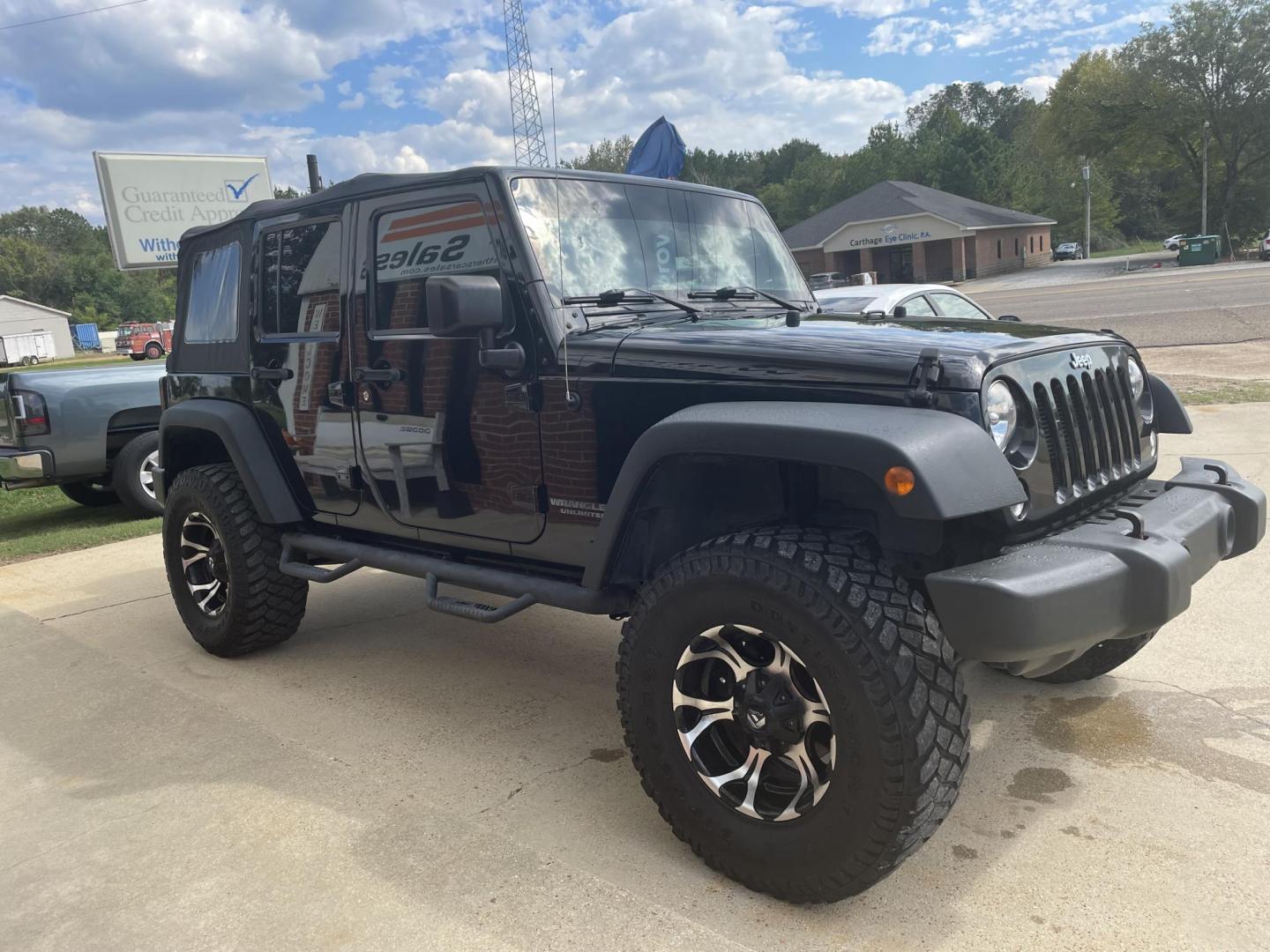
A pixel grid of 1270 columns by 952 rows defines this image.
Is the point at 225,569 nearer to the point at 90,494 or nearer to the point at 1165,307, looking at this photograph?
the point at 90,494

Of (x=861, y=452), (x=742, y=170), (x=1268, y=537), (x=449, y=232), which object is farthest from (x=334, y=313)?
(x=742, y=170)

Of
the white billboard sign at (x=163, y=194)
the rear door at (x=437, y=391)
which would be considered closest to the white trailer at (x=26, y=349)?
the white billboard sign at (x=163, y=194)

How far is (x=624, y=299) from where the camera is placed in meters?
3.35

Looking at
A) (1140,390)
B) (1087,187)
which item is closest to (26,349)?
(1087,187)

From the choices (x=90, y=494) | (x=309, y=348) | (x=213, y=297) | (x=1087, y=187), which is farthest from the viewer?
(x=1087, y=187)

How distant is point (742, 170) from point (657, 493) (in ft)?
318

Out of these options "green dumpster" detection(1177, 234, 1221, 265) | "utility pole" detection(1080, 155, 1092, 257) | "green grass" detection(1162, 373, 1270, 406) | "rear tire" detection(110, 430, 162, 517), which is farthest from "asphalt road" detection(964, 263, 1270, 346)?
"utility pole" detection(1080, 155, 1092, 257)

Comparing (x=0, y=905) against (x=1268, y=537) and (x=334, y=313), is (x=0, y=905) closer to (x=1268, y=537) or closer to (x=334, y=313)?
(x=334, y=313)

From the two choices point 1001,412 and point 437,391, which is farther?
point 437,391

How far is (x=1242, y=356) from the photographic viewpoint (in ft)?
42.1

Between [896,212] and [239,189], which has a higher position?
[239,189]

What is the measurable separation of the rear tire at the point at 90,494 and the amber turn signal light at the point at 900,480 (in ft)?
29.3

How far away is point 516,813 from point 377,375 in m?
1.68

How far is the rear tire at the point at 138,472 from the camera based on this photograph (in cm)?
827
